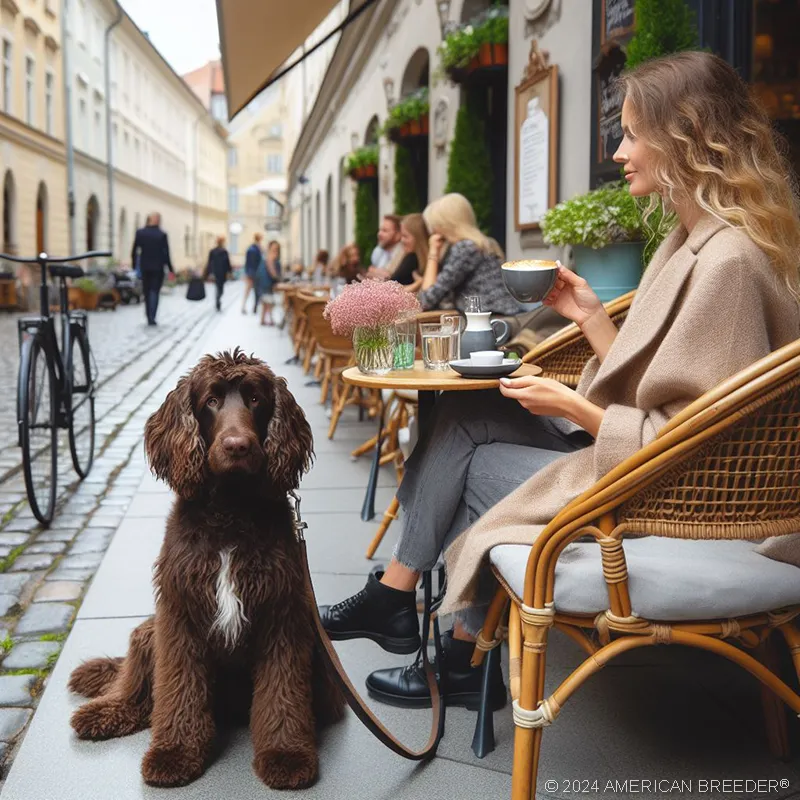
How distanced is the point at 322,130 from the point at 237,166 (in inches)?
2324

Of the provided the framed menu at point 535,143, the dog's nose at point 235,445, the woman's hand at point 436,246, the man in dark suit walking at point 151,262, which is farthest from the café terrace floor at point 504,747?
the man in dark suit walking at point 151,262

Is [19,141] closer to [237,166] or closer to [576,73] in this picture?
[576,73]

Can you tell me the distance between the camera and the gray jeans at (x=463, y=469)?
8.81ft

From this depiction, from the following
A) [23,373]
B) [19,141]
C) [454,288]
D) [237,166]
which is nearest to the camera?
[23,373]

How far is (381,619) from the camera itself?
2.87 meters

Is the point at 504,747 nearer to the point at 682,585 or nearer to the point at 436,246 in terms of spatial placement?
the point at 682,585

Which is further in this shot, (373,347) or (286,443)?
(373,347)

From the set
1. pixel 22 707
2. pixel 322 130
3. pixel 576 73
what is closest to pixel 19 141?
pixel 322 130

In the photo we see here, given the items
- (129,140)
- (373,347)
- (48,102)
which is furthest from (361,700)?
(129,140)

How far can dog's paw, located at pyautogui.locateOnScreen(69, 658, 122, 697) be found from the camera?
9.54ft

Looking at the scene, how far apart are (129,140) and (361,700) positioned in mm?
47059

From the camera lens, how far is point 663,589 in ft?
6.72

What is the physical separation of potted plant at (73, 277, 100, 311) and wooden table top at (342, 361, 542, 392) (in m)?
20.6

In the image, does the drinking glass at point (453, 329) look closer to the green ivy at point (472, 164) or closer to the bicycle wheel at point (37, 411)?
the bicycle wheel at point (37, 411)
